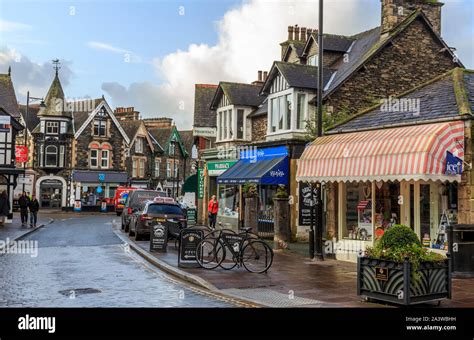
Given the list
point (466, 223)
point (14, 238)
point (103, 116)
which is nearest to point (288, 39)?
point (14, 238)

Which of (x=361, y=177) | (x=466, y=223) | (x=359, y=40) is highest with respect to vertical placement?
(x=359, y=40)

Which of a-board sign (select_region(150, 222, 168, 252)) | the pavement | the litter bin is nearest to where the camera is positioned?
the pavement

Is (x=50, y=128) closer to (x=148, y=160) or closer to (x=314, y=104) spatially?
(x=148, y=160)

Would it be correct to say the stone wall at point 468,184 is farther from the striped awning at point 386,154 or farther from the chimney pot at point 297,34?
the chimney pot at point 297,34

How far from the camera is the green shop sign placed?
105 ft

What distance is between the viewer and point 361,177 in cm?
1602

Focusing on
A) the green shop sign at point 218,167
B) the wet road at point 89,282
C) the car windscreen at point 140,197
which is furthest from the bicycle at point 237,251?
the green shop sign at point 218,167

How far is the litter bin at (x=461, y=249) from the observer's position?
14.0m

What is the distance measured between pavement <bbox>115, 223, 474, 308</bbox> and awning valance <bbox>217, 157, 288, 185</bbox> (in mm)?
7471

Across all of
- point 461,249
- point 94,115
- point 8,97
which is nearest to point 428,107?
point 461,249

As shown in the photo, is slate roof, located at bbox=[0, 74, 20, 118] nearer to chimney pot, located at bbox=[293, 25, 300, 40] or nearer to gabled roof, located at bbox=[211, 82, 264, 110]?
gabled roof, located at bbox=[211, 82, 264, 110]

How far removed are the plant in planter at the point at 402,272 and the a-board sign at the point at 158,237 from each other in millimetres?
9758

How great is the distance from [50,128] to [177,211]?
4315 centimetres

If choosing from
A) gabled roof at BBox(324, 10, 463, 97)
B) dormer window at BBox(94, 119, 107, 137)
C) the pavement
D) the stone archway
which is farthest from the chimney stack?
the stone archway
